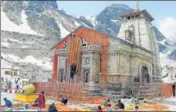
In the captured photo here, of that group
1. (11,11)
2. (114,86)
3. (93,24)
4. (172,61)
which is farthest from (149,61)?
(93,24)

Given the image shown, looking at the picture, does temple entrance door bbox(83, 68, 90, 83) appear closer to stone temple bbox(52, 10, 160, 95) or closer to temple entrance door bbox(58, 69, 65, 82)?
stone temple bbox(52, 10, 160, 95)

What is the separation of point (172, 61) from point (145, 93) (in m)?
56.0

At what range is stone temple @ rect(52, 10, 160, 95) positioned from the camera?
25.9m

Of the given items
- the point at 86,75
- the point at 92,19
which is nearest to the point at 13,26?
the point at 92,19

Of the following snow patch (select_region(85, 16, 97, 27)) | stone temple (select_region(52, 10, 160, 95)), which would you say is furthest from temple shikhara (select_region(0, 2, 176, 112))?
snow patch (select_region(85, 16, 97, 27))

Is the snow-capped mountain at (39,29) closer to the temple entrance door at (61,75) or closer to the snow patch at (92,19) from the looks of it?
the snow patch at (92,19)

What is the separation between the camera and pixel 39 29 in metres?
124

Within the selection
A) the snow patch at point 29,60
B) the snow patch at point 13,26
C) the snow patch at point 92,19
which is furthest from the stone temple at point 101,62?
the snow patch at point 92,19

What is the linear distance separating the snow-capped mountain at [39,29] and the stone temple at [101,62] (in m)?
39.2

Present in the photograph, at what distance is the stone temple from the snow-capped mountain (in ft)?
129

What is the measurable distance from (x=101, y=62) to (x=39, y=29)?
330 feet

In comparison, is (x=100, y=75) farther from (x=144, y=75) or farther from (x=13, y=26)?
(x=13, y=26)

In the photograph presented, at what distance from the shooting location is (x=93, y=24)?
159875mm

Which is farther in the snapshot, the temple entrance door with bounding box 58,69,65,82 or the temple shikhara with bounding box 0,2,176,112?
the temple entrance door with bounding box 58,69,65,82
